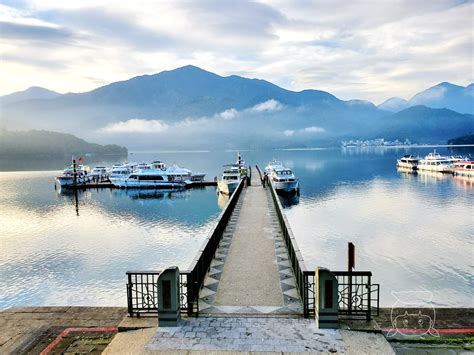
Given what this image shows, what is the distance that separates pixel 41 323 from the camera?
14188 millimetres

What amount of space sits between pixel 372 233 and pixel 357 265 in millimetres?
11098

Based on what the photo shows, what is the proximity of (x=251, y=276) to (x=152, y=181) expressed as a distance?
68.4 m

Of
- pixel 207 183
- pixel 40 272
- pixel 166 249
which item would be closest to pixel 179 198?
pixel 207 183

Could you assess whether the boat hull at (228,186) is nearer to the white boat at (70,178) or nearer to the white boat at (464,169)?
the white boat at (70,178)

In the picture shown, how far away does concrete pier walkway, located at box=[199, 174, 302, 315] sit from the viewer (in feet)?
41.0

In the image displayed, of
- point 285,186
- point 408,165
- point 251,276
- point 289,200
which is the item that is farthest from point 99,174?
point 408,165

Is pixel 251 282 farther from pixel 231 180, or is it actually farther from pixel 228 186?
pixel 231 180

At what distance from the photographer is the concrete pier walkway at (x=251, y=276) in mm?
12484

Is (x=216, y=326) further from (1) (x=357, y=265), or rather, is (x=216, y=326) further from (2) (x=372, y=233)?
(2) (x=372, y=233)

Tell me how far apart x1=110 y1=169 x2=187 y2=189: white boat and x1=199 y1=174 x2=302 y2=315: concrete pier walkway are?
5618 centimetres

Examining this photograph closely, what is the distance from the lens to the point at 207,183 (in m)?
82.2

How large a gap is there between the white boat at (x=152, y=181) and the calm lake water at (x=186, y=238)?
10043 mm
